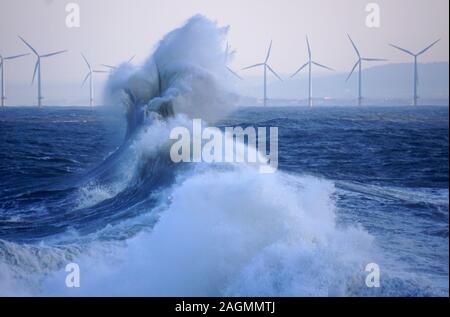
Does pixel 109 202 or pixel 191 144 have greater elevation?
pixel 191 144

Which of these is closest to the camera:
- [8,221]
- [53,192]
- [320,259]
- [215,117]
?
[320,259]

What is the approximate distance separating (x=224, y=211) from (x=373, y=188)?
5634mm

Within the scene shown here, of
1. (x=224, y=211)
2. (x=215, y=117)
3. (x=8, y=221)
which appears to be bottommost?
(x=8, y=221)

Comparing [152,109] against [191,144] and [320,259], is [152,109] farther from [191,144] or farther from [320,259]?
[320,259]

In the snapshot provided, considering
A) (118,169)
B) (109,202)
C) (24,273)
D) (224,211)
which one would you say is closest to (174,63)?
(118,169)

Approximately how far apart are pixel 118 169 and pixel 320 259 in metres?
9.97

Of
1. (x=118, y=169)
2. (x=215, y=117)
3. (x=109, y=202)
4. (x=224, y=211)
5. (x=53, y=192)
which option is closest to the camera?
(x=224, y=211)

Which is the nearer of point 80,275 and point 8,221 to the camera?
point 80,275

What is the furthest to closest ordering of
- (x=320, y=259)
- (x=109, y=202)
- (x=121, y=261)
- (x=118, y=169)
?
(x=118, y=169) → (x=109, y=202) → (x=121, y=261) → (x=320, y=259)

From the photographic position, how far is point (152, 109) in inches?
672

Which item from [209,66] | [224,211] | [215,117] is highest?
[209,66]

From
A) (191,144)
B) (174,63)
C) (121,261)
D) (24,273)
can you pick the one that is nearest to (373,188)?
(191,144)

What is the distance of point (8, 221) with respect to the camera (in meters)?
10.8

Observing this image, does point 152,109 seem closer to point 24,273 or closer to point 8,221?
point 8,221
